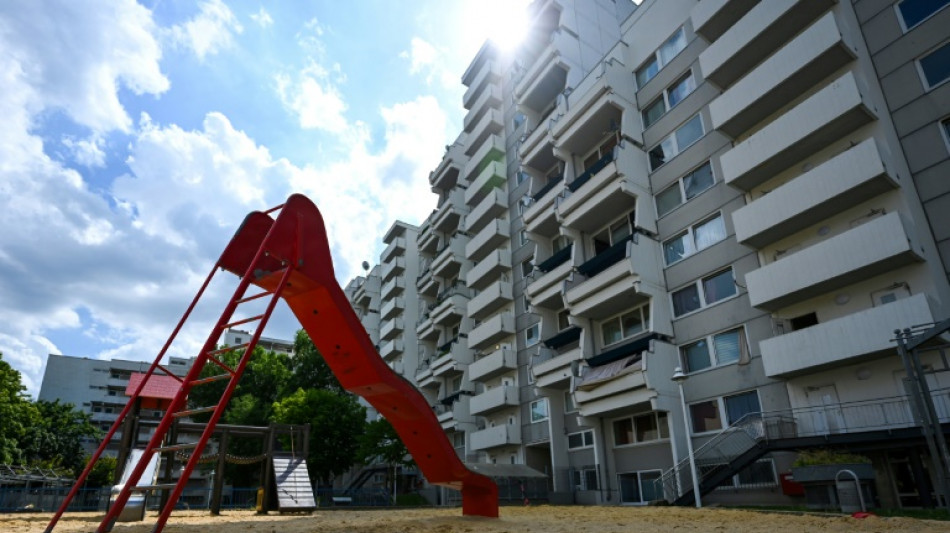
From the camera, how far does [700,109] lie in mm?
26984

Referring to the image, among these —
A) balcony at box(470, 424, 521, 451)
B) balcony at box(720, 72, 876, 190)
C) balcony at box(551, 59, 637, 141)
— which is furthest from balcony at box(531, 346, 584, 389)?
balcony at box(551, 59, 637, 141)

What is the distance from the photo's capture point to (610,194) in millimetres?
28859

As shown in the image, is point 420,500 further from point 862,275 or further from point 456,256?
point 862,275

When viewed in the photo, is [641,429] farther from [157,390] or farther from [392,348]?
[392,348]

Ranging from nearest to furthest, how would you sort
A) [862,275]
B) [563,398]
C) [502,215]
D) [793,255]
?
[862,275]
[793,255]
[563,398]
[502,215]

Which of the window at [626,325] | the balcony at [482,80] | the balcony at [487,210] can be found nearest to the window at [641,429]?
the window at [626,325]

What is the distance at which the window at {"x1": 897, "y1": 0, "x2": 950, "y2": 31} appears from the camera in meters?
19.7

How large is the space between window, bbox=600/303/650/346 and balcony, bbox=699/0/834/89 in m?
11.1

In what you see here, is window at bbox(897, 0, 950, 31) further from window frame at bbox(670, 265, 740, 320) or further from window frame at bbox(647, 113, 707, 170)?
window frame at bbox(670, 265, 740, 320)

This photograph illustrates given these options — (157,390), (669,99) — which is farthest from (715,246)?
(157,390)

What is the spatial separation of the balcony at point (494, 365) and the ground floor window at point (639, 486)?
11.7m

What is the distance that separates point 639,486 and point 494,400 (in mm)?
12738

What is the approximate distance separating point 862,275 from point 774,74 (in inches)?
338

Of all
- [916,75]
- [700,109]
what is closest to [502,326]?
[700,109]
